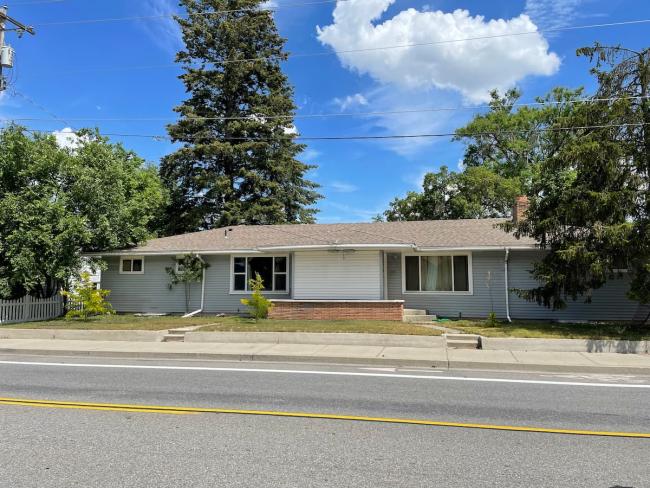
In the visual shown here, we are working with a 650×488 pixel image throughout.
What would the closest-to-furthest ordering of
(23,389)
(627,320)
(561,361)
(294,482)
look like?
(294,482) < (23,389) < (561,361) < (627,320)

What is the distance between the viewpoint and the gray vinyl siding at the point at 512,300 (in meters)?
17.0

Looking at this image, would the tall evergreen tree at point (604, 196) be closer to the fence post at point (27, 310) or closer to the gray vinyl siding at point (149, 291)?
the gray vinyl siding at point (149, 291)

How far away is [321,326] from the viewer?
15.1m

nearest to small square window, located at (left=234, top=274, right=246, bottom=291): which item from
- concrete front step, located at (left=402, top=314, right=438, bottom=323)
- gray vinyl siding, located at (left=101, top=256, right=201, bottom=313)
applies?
gray vinyl siding, located at (left=101, top=256, right=201, bottom=313)

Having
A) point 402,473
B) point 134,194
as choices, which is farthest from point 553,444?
point 134,194

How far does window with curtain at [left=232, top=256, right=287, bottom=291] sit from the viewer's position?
20.0m

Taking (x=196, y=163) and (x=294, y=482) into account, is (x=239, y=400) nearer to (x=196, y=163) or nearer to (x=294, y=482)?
(x=294, y=482)

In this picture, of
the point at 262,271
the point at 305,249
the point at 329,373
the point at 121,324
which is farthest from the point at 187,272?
the point at 329,373

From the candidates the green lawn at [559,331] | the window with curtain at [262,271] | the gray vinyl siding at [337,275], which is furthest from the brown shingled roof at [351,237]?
the green lawn at [559,331]

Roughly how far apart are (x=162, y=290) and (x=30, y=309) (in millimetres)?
4905

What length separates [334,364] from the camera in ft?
36.8

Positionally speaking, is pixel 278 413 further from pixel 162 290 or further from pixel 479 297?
pixel 162 290

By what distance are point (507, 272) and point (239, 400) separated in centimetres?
1307

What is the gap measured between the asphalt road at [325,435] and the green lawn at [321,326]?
4.55 metres
